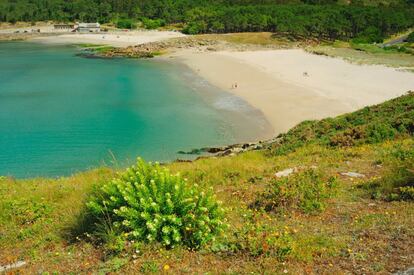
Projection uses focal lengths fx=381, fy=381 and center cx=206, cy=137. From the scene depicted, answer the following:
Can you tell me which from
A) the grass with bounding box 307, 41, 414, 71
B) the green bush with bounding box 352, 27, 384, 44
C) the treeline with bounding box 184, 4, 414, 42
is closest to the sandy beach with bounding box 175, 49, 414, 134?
the grass with bounding box 307, 41, 414, 71

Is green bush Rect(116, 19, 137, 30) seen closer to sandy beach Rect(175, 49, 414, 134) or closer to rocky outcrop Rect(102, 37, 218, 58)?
rocky outcrop Rect(102, 37, 218, 58)

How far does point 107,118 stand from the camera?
40.7 meters

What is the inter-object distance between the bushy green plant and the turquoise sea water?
281 inches

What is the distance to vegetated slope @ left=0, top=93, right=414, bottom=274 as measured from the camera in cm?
679

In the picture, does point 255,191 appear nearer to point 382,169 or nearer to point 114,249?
point 382,169

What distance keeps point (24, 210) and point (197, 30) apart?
136m

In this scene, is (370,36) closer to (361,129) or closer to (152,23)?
(152,23)

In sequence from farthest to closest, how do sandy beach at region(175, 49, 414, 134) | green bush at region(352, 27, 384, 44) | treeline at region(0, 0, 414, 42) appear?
treeline at region(0, 0, 414, 42)
green bush at region(352, 27, 384, 44)
sandy beach at region(175, 49, 414, 134)

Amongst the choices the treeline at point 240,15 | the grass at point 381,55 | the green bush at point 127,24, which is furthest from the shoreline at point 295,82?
the green bush at point 127,24

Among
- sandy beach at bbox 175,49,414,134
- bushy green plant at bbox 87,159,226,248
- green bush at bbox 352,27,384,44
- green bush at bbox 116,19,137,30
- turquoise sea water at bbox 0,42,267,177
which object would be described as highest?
green bush at bbox 116,19,137,30

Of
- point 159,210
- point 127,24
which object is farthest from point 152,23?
point 159,210

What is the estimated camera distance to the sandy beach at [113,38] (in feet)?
413

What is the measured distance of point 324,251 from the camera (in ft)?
23.3

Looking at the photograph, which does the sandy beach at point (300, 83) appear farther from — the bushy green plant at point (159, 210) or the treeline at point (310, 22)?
the treeline at point (310, 22)
